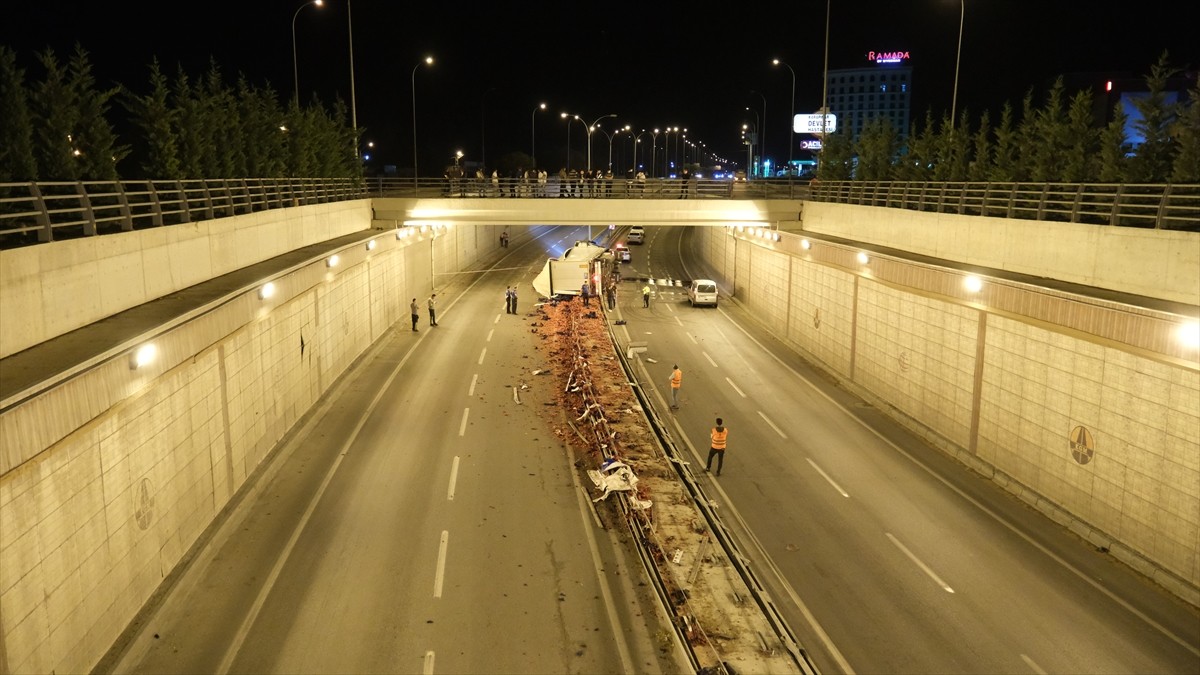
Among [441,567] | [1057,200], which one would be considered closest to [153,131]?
[441,567]

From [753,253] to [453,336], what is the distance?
668 inches

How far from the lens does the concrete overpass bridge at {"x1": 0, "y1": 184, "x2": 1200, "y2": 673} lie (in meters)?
10.8

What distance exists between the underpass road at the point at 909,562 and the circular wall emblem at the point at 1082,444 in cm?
156

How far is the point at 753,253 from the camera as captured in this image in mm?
44750

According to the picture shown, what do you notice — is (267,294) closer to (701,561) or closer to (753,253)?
(701,561)

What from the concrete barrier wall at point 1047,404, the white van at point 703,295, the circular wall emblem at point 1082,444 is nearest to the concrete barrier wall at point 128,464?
the concrete barrier wall at point 1047,404

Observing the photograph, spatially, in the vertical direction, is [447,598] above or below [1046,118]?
below

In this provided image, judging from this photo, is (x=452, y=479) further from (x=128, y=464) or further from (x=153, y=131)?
(x=153, y=131)

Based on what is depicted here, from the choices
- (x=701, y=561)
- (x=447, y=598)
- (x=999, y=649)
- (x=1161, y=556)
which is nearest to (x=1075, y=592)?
(x=1161, y=556)

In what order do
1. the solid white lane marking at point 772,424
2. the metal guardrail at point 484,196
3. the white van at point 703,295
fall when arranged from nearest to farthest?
the metal guardrail at point 484,196 → the solid white lane marking at point 772,424 → the white van at point 703,295

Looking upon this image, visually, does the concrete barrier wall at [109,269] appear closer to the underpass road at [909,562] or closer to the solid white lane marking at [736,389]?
the underpass road at [909,562]

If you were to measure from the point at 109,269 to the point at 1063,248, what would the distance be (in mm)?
20961

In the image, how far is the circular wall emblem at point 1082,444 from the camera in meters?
16.5

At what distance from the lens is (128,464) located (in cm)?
1245
